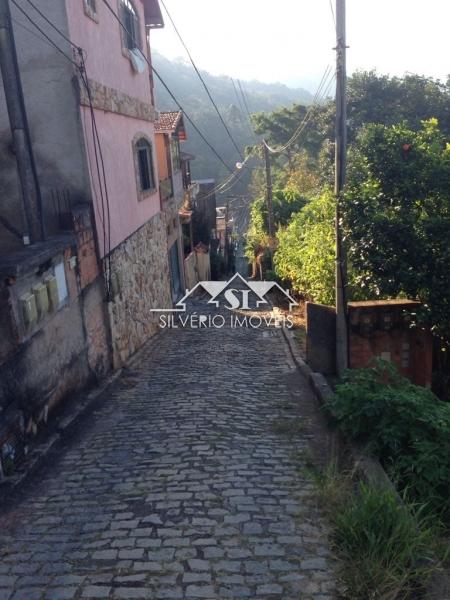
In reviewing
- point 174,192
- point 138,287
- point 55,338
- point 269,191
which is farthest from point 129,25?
point 269,191

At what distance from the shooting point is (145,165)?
13.5m

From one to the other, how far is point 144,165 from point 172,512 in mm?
10356

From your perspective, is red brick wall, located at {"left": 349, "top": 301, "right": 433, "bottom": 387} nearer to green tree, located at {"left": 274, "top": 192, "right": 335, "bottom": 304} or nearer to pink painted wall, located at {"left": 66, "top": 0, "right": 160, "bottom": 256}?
green tree, located at {"left": 274, "top": 192, "right": 335, "bottom": 304}

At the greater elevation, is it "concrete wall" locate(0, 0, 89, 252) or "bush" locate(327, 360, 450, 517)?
"concrete wall" locate(0, 0, 89, 252)

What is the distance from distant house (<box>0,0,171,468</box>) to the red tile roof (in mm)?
6622

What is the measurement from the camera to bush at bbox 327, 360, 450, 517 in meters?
5.04

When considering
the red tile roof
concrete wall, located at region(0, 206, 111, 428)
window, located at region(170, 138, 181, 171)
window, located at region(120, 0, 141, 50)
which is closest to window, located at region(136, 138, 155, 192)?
window, located at region(120, 0, 141, 50)

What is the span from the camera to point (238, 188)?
197 feet

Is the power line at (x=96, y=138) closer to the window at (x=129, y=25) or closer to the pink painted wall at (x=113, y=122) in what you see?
the pink painted wall at (x=113, y=122)

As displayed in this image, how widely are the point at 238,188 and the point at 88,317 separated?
53.3 m

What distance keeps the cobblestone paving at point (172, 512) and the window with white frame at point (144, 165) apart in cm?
658

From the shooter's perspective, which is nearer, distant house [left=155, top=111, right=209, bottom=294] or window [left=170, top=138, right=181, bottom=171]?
distant house [left=155, top=111, right=209, bottom=294]

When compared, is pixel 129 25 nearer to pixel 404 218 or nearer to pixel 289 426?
pixel 404 218

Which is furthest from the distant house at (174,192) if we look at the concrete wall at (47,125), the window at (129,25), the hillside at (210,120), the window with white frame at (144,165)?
the hillside at (210,120)
